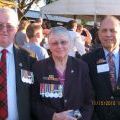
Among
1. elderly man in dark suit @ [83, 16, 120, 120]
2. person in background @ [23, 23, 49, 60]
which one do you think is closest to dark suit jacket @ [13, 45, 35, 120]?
elderly man in dark suit @ [83, 16, 120, 120]

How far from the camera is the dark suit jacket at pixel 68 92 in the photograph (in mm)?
3934

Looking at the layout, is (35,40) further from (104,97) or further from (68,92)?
(68,92)

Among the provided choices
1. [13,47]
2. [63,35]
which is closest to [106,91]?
[63,35]

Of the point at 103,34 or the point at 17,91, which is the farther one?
the point at 103,34

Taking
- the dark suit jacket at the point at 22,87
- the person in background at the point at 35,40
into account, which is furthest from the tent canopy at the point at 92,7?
the dark suit jacket at the point at 22,87

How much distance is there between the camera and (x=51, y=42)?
3.99m

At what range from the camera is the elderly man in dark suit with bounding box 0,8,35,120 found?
3734 mm

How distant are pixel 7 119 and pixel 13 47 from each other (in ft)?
2.29

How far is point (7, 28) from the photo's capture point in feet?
12.4

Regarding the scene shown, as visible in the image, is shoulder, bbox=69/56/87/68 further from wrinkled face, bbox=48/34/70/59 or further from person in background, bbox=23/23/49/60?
person in background, bbox=23/23/49/60

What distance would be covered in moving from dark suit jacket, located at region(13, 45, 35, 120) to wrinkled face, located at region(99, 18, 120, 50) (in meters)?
0.89

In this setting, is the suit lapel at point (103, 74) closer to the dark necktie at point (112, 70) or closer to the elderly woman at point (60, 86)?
the dark necktie at point (112, 70)

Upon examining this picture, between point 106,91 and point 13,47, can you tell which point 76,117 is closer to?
point 106,91

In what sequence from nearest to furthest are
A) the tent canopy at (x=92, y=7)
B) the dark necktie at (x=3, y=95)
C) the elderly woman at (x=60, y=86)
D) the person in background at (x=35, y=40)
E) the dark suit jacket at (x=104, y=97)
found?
1. the dark necktie at (x=3, y=95)
2. the elderly woman at (x=60, y=86)
3. the dark suit jacket at (x=104, y=97)
4. the person in background at (x=35, y=40)
5. the tent canopy at (x=92, y=7)
